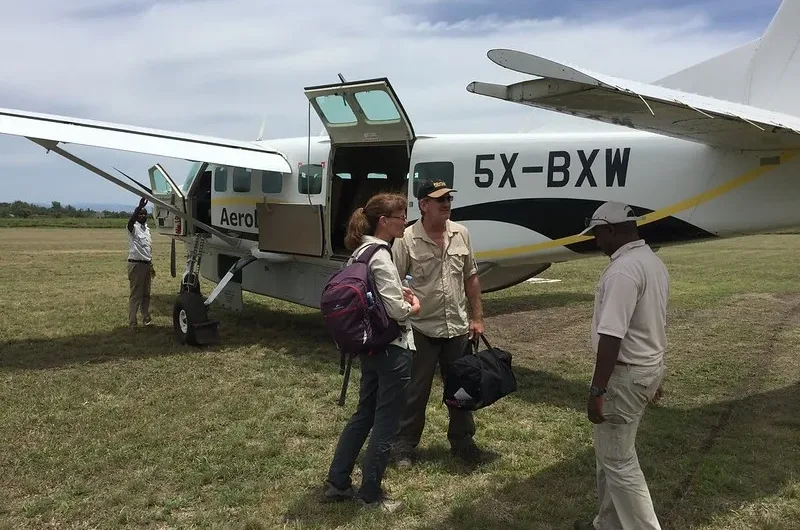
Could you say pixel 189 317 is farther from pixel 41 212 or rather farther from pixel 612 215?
pixel 41 212

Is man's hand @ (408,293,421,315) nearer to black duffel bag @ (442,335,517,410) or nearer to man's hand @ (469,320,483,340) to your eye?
black duffel bag @ (442,335,517,410)

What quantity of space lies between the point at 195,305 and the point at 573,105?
588cm

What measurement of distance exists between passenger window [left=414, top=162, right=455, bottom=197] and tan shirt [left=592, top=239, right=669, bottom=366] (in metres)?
4.32

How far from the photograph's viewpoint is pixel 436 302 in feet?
14.1

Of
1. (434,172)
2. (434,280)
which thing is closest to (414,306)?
(434,280)

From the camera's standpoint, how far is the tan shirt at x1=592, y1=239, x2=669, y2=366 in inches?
115

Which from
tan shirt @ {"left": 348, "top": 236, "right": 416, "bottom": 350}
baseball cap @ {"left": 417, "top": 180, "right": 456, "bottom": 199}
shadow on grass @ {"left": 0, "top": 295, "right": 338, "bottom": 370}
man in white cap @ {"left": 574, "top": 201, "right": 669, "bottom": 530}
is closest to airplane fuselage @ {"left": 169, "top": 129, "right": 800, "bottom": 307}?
shadow on grass @ {"left": 0, "top": 295, "right": 338, "bottom": 370}

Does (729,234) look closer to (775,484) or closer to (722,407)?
(722,407)

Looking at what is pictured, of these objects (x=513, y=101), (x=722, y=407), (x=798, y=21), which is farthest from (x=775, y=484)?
(x=798, y=21)

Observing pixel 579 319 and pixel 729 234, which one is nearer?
pixel 729 234

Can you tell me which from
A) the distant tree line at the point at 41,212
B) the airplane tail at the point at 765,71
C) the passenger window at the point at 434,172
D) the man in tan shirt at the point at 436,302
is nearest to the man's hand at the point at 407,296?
the man in tan shirt at the point at 436,302

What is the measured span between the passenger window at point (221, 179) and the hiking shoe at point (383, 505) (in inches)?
271

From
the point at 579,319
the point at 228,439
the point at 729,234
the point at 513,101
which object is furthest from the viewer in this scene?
the point at 579,319

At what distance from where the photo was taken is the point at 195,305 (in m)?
8.09
